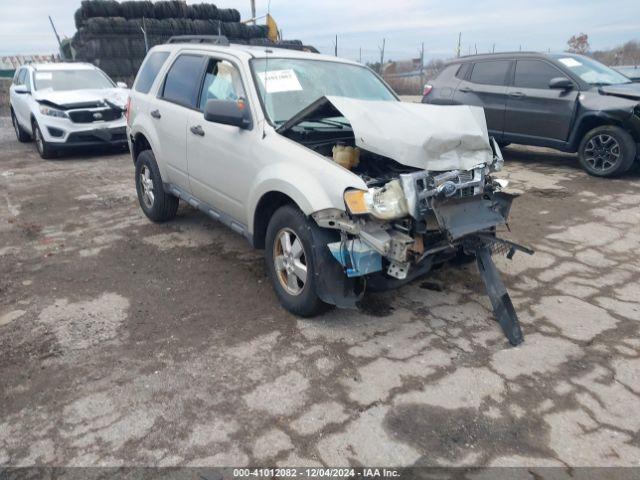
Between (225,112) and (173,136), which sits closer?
(225,112)

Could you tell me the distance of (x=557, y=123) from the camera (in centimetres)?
783

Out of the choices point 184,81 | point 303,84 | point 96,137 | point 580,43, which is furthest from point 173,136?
point 580,43

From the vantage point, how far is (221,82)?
4.52 metres

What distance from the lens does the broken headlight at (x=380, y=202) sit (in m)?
3.14

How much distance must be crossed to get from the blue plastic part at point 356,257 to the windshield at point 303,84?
4.16 feet

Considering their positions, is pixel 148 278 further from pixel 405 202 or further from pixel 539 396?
pixel 539 396

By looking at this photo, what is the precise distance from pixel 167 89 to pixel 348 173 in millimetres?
2885

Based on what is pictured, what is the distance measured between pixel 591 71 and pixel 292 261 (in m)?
6.86

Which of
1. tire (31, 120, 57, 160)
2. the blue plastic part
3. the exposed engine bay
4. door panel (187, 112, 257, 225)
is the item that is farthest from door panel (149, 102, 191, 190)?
tire (31, 120, 57, 160)

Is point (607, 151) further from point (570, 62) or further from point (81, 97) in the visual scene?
point (81, 97)

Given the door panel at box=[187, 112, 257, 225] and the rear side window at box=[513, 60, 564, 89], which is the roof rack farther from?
the rear side window at box=[513, 60, 564, 89]

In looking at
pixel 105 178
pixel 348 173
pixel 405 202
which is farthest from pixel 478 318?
pixel 105 178

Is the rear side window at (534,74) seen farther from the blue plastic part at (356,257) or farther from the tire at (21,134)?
the tire at (21,134)

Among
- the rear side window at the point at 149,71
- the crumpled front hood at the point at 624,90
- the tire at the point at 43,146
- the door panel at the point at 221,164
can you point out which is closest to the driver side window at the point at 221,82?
the door panel at the point at 221,164
